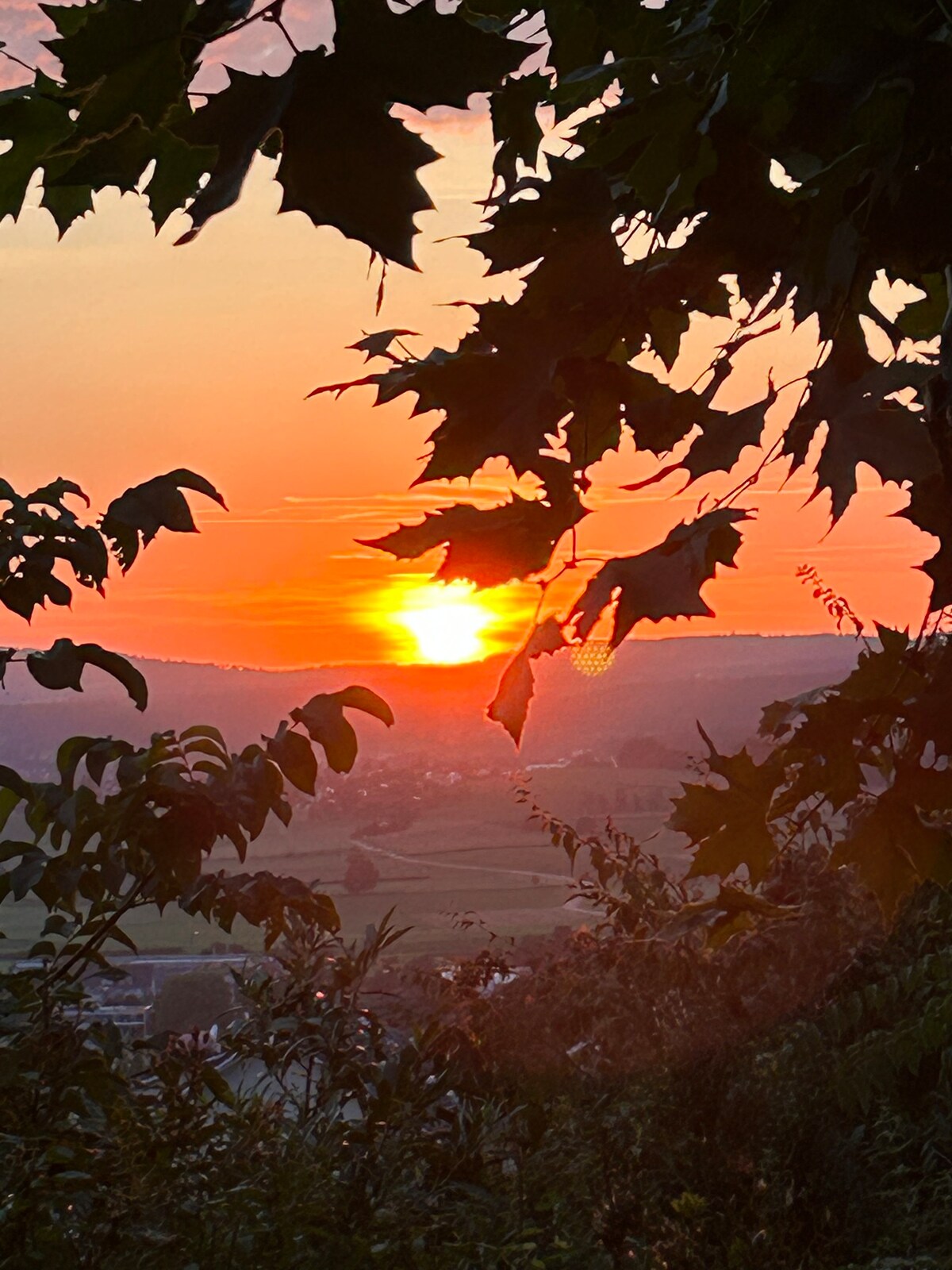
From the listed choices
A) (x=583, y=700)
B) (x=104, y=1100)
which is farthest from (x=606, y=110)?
(x=583, y=700)

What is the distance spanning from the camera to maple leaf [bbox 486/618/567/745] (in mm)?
889

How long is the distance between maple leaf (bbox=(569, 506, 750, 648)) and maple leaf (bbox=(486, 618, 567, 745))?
3cm

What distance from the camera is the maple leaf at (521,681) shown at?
0.89 meters

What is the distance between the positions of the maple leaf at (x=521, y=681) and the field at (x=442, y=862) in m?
10.8

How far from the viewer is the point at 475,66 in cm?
48

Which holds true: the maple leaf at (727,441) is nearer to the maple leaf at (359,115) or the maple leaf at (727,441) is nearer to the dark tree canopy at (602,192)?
the dark tree canopy at (602,192)

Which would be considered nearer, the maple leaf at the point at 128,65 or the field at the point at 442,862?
the maple leaf at the point at 128,65

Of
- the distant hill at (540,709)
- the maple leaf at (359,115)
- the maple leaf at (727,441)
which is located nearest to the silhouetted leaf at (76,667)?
the maple leaf at (727,441)

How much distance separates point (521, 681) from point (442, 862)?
22100 millimetres

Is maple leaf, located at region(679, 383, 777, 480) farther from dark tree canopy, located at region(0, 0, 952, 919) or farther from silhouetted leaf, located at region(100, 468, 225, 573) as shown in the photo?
silhouetted leaf, located at region(100, 468, 225, 573)

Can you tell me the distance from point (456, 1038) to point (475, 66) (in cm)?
349

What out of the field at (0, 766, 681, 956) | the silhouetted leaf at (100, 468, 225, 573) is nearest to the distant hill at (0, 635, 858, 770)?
the field at (0, 766, 681, 956)

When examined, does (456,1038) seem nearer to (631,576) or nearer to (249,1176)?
(249,1176)

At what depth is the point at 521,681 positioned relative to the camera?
91 cm
